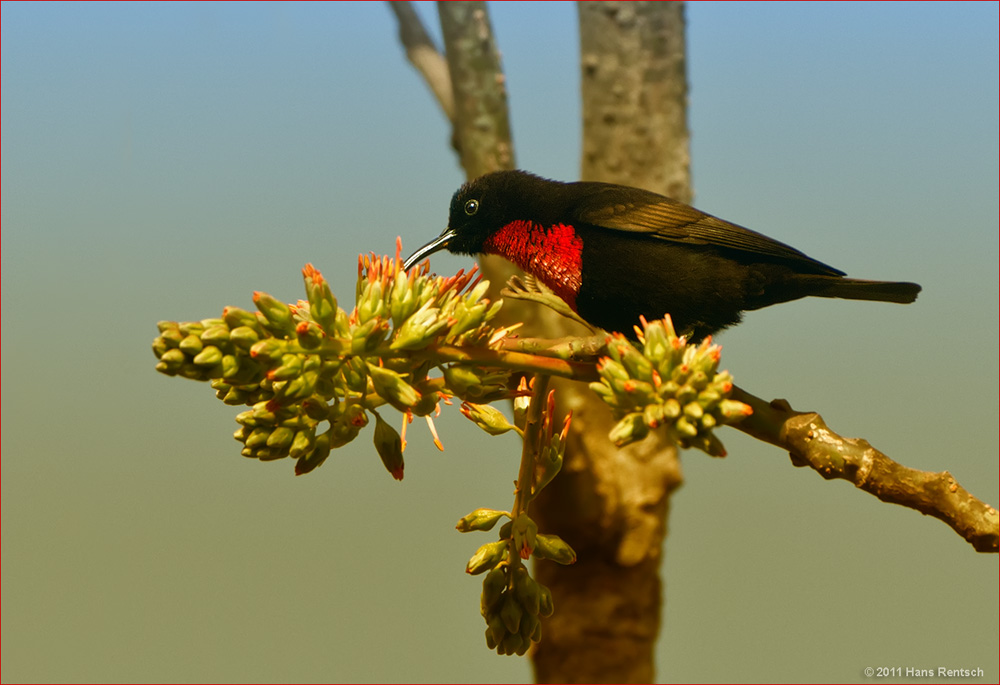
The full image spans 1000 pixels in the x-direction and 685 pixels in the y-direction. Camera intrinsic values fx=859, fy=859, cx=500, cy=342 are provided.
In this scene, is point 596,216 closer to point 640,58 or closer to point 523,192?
point 523,192

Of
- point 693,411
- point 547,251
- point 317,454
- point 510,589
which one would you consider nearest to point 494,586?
point 510,589

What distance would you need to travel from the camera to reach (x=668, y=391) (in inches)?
33.5

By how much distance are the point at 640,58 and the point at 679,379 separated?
288cm

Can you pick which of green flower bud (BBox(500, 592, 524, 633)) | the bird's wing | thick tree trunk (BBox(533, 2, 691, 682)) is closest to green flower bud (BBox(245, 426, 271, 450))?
green flower bud (BBox(500, 592, 524, 633))

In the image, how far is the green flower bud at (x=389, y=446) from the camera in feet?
3.34

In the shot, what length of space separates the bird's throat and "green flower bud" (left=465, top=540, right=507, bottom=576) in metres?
0.62

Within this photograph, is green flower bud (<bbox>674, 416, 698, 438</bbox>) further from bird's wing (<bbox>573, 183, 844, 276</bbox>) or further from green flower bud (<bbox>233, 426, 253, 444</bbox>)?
bird's wing (<bbox>573, 183, 844, 276</bbox>)

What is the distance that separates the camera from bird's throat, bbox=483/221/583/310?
1.59 m

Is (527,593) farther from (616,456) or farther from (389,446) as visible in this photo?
(616,456)

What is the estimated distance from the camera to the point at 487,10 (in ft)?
10.9

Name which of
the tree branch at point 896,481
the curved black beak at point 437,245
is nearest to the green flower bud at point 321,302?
the tree branch at point 896,481

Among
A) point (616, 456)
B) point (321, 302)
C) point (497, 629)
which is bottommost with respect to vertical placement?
point (616, 456)

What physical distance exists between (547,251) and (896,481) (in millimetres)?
902

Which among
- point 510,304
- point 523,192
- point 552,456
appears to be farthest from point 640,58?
point 552,456
